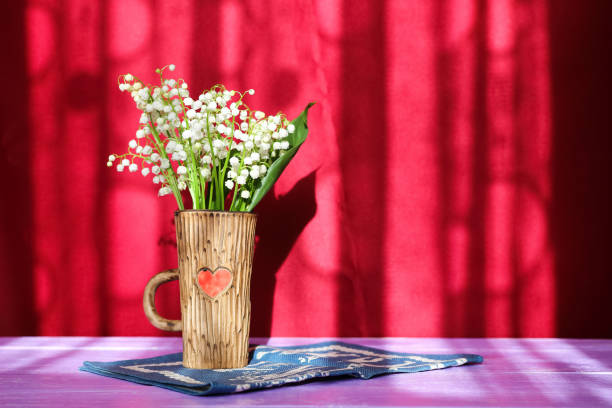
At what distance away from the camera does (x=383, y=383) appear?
102 centimetres

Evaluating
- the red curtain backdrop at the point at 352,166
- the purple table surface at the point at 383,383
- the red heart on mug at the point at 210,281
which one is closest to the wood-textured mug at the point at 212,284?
the red heart on mug at the point at 210,281

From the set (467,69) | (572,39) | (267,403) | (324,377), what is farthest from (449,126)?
(267,403)

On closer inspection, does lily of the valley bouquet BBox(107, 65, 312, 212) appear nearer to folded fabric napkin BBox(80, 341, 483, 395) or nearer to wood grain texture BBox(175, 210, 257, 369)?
wood grain texture BBox(175, 210, 257, 369)

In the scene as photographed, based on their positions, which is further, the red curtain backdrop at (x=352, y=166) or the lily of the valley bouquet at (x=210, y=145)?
the red curtain backdrop at (x=352, y=166)

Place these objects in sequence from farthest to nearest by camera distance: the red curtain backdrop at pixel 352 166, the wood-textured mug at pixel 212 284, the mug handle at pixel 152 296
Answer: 1. the red curtain backdrop at pixel 352 166
2. the mug handle at pixel 152 296
3. the wood-textured mug at pixel 212 284

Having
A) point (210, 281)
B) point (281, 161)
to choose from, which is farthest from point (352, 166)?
point (210, 281)

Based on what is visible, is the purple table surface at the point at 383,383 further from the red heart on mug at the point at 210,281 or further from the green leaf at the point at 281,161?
the green leaf at the point at 281,161

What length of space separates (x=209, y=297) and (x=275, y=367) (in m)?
0.19

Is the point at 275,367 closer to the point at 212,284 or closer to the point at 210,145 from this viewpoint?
the point at 212,284

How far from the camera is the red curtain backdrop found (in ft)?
5.23

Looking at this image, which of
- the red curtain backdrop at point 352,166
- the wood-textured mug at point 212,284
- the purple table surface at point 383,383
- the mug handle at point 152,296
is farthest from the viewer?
the red curtain backdrop at point 352,166

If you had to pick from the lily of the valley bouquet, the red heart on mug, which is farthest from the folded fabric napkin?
the lily of the valley bouquet

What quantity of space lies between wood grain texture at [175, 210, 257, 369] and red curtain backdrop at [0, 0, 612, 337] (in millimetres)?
468

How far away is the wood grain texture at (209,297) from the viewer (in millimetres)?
1100
